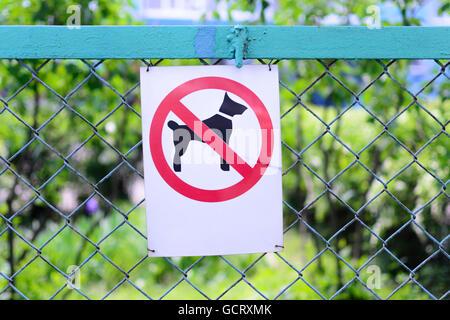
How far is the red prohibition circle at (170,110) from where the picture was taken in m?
1.29

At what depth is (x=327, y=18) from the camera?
2889 millimetres

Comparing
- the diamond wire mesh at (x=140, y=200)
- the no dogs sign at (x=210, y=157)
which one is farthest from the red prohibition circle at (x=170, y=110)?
the diamond wire mesh at (x=140, y=200)

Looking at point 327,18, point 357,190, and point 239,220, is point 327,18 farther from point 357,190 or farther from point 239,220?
point 239,220

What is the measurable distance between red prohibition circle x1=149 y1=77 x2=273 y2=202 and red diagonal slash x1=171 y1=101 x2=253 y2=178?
0.02m

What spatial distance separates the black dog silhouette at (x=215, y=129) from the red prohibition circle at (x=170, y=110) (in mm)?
26

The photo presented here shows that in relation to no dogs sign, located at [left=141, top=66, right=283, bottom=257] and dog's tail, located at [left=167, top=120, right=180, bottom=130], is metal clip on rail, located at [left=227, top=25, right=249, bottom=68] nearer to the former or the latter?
no dogs sign, located at [left=141, top=66, right=283, bottom=257]

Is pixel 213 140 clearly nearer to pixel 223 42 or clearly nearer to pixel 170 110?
pixel 170 110

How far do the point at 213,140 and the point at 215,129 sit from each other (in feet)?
0.10

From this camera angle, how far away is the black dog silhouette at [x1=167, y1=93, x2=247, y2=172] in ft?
4.22

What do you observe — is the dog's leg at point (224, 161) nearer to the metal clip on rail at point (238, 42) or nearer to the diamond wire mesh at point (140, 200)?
the metal clip on rail at point (238, 42)

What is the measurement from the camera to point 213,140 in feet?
4.24

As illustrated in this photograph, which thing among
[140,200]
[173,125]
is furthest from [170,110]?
[140,200]

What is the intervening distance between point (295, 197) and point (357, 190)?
3.65 feet
